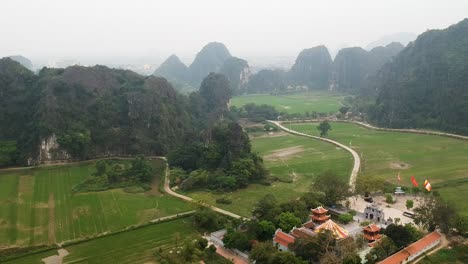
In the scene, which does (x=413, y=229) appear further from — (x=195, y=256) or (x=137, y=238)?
(x=137, y=238)

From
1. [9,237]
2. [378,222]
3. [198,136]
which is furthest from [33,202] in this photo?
[378,222]

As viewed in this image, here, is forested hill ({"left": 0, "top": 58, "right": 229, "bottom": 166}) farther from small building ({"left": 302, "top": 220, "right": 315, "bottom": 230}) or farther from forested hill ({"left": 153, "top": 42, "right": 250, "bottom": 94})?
forested hill ({"left": 153, "top": 42, "right": 250, "bottom": 94})

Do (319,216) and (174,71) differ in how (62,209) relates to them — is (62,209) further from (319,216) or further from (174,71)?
(174,71)

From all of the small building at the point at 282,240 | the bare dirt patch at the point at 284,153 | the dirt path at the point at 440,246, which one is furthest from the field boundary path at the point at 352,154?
the small building at the point at 282,240

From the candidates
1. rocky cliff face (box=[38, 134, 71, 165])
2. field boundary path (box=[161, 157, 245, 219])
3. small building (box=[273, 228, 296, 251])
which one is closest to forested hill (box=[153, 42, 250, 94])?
rocky cliff face (box=[38, 134, 71, 165])

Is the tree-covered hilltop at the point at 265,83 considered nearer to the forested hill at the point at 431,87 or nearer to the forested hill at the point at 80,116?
the forested hill at the point at 431,87

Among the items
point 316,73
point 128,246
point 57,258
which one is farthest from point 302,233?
point 316,73

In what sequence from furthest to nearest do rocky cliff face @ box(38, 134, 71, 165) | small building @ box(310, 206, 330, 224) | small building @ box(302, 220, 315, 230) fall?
rocky cliff face @ box(38, 134, 71, 165) → small building @ box(310, 206, 330, 224) → small building @ box(302, 220, 315, 230)
